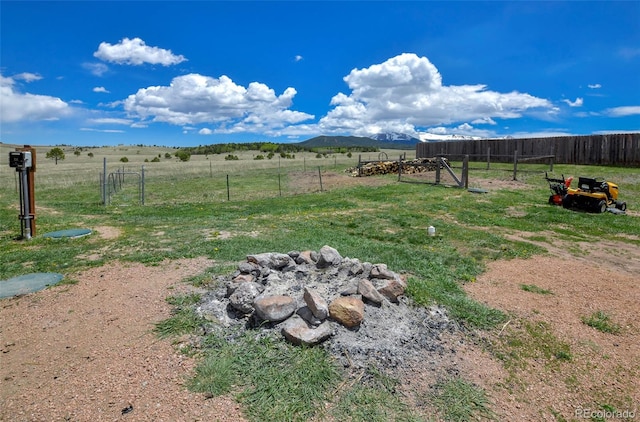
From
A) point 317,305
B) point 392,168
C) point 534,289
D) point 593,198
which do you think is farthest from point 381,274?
point 392,168

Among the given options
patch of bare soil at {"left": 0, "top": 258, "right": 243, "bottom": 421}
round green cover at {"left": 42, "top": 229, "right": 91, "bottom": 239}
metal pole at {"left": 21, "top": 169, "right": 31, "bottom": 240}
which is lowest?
patch of bare soil at {"left": 0, "top": 258, "right": 243, "bottom": 421}

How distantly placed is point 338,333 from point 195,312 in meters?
1.59

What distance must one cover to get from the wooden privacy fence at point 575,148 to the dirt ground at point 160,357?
45.5 ft

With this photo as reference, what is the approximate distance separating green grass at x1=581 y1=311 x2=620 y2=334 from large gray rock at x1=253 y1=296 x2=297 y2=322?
3.34 m

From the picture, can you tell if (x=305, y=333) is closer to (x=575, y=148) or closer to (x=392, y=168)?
(x=392, y=168)

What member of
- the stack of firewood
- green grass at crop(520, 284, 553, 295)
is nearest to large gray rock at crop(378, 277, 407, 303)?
green grass at crop(520, 284, 553, 295)

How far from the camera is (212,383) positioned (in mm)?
2832

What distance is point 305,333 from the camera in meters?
3.37

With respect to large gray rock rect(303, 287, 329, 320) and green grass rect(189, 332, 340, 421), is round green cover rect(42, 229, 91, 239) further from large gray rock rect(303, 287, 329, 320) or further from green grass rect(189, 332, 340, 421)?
large gray rock rect(303, 287, 329, 320)

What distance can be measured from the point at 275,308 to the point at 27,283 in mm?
3846

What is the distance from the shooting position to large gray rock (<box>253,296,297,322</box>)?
11.7 ft

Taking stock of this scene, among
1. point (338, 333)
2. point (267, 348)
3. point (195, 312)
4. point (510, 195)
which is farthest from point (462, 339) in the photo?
point (510, 195)

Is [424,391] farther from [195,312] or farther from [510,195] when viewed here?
[510,195]

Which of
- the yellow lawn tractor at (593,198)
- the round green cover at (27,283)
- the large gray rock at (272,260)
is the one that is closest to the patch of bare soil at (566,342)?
the large gray rock at (272,260)
